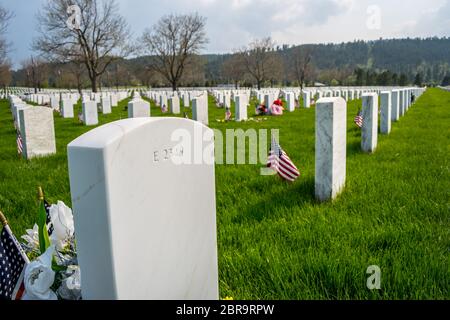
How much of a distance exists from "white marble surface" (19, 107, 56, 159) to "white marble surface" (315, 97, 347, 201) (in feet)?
19.2

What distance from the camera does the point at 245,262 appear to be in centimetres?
282

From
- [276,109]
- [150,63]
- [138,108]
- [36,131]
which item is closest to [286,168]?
[138,108]

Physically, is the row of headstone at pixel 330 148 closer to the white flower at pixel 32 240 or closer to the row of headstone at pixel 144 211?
the row of headstone at pixel 144 211

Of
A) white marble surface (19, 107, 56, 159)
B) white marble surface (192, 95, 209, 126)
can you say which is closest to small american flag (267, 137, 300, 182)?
white marble surface (19, 107, 56, 159)

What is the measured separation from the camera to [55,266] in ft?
6.07

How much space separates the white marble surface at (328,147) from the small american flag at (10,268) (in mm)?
3008

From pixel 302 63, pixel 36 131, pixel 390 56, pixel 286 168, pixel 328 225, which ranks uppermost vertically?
pixel 390 56

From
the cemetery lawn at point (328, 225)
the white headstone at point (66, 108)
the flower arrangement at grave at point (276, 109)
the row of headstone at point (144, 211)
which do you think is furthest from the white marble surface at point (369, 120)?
the white headstone at point (66, 108)

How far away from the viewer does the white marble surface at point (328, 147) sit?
4055mm

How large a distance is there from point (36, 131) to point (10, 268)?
6.43 m

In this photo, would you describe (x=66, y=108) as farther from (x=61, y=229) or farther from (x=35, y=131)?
(x=61, y=229)

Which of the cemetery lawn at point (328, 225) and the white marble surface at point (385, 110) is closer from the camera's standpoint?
the cemetery lawn at point (328, 225)
